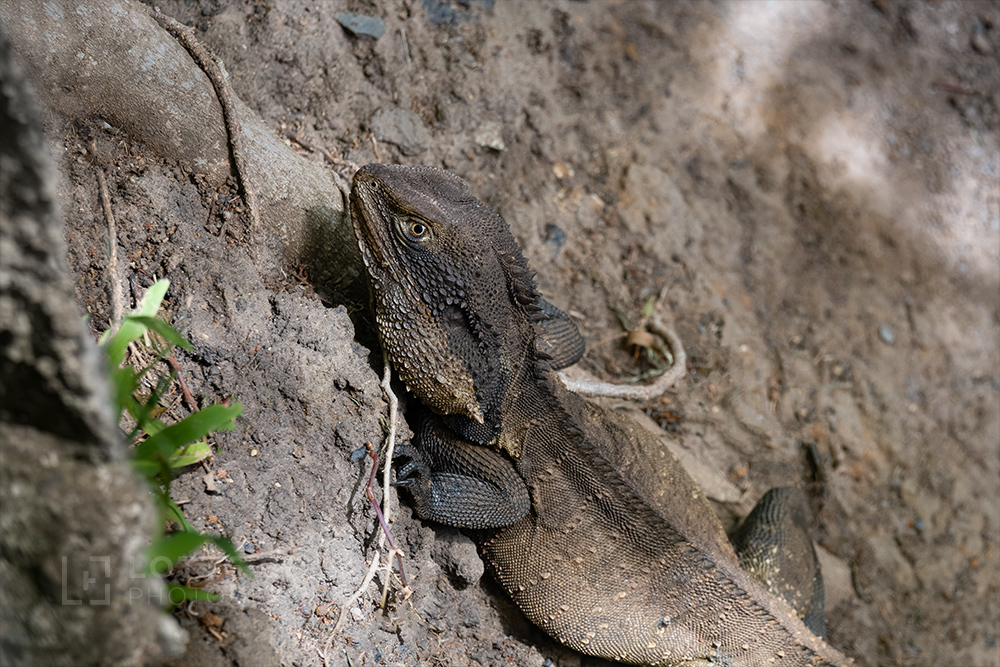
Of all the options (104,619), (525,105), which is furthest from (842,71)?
(104,619)

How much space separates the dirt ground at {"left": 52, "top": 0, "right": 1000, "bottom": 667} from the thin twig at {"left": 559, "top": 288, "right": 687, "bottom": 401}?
164mm

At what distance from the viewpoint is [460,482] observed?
3303 millimetres

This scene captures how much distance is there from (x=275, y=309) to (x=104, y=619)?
185 cm

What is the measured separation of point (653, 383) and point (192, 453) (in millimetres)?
3219

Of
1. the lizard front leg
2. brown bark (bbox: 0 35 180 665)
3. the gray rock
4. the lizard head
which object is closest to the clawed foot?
the lizard front leg

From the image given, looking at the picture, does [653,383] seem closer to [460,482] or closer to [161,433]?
[460,482]

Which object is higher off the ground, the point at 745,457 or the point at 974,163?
the point at 974,163

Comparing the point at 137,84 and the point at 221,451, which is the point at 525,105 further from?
the point at 221,451

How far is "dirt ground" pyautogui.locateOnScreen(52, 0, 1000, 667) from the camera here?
278 cm

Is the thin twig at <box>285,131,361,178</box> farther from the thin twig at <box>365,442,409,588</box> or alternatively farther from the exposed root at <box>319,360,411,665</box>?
the thin twig at <box>365,442,409,588</box>

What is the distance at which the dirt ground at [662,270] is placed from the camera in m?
2.78

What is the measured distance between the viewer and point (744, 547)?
14.1 feet

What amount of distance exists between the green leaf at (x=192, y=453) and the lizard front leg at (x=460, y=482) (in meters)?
0.97

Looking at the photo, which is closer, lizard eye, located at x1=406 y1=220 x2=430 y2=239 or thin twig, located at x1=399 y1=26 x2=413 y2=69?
lizard eye, located at x1=406 y1=220 x2=430 y2=239
